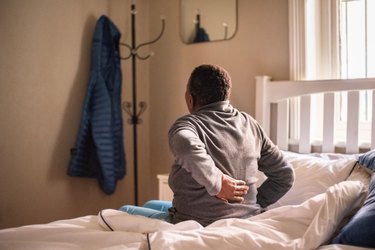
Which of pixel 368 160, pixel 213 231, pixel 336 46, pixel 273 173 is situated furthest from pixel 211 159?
pixel 336 46

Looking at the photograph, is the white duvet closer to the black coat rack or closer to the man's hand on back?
the man's hand on back

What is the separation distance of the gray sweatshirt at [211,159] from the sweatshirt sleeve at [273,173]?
0.08 metres

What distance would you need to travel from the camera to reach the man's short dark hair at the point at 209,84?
1370 mm

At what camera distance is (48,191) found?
254 cm

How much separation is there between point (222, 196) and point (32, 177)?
1552 millimetres

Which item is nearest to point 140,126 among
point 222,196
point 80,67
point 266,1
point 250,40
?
point 80,67

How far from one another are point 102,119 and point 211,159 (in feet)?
4.91

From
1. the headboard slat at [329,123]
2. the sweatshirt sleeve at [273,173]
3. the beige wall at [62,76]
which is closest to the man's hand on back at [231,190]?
the sweatshirt sleeve at [273,173]

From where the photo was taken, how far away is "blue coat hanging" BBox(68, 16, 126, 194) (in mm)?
2580

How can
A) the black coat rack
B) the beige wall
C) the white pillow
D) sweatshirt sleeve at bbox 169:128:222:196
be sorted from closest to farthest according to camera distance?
sweatshirt sleeve at bbox 169:128:222:196
the white pillow
the beige wall
the black coat rack

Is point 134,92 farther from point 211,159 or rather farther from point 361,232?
point 361,232

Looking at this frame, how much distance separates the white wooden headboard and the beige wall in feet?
0.51

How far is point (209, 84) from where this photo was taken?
53.9 inches

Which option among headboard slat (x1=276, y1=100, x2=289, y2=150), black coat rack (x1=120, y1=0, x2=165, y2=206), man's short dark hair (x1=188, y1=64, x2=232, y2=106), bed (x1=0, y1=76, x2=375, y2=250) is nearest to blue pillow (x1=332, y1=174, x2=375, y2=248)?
bed (x1=0, y1=76, x2=375, y2=250)
